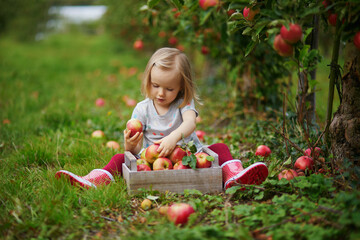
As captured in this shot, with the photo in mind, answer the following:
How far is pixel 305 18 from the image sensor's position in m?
1.92

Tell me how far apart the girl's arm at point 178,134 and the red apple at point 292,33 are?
98 centimetres

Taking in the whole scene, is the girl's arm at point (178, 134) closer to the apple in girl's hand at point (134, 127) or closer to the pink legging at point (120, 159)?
the apple in girl's hand at point (134, 127)

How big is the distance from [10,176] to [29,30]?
16.8 meters

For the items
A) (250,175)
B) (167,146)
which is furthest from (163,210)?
(250,175)

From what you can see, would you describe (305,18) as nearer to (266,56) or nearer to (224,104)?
(266,56)

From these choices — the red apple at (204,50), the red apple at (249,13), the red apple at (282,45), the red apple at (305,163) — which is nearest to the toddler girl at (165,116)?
the red apple at (305,163)

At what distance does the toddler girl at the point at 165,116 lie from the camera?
2.43 meters

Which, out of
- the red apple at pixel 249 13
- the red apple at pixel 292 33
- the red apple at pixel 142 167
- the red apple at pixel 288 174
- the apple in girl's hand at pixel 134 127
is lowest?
the red apple at pixel 288 174

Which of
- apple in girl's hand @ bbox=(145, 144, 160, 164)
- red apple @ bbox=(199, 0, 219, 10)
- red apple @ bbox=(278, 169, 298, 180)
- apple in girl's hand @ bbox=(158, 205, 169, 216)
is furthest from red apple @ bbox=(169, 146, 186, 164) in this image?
red apple @ bbox=(199, 0, 219, 10)

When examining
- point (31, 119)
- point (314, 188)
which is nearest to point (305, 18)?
point (314, 188)

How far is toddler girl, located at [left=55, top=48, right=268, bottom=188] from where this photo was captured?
2.43 m

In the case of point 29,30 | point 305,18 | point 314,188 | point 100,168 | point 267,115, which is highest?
point 305,18

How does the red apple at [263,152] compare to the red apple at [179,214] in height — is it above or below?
below

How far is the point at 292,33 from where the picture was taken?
71.4 inches
